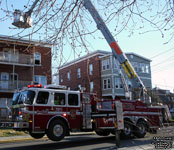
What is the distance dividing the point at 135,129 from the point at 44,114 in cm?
519

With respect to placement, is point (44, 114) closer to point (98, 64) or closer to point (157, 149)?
point (157, 149)

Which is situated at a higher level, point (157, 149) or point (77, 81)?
point (77, 81)

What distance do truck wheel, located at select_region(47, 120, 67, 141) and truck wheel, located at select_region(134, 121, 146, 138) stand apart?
427 cm

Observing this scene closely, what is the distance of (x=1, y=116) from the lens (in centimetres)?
2311

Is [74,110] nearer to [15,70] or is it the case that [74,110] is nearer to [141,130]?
[141,130]

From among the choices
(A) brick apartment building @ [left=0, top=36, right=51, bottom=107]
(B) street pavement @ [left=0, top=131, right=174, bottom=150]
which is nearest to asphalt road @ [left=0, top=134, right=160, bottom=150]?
(B) street pavement @ [left=0, top=131, right=174, bottom=150]

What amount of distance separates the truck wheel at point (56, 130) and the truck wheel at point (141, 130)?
4.27 meters

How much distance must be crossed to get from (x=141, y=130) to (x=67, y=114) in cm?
446

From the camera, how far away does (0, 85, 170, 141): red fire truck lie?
9.70m

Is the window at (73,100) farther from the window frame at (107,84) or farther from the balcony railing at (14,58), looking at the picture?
the window frame at (107,84)

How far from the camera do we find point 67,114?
10656 millimetres

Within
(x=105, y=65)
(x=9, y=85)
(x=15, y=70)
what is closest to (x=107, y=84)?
(x=105, y=65)

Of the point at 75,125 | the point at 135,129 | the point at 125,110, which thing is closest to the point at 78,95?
the point at 75,125

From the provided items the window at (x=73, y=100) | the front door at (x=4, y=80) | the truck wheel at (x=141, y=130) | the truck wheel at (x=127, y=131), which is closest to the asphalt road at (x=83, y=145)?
the truck wheel at (x=127, y=131)
